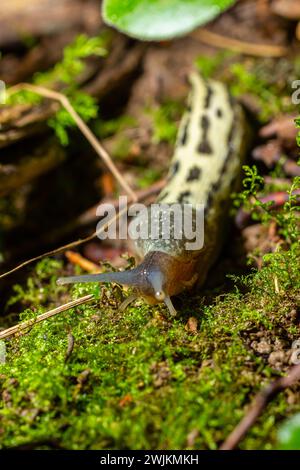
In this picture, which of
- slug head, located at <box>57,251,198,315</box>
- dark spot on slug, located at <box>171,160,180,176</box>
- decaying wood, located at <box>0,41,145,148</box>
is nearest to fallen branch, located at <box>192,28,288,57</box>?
decaying wood, located at <box>0,41,145,148</box>

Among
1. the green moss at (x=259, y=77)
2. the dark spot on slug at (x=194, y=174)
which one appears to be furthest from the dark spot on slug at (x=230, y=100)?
the dark spot on slug at (x=194, y=174)

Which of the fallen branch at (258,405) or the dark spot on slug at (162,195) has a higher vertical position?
the dark spot on slug at (162,195)

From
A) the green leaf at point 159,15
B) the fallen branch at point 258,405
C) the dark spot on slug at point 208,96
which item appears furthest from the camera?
the dark spot on slug at point 208,96

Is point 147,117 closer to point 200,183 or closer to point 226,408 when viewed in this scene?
point 200,183

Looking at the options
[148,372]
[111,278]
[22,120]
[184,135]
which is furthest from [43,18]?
[148,372]

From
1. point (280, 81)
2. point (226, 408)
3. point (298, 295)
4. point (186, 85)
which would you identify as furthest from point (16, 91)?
point (226, 408)

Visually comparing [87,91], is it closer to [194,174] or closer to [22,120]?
[22,120]

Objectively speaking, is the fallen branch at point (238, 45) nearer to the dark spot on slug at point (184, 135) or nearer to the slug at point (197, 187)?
the slug at point (197, 187)

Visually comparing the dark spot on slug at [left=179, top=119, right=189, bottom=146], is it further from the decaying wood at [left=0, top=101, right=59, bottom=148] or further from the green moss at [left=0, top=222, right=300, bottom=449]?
the green moss at [left=0, top=222, right=300, bottom=449]
